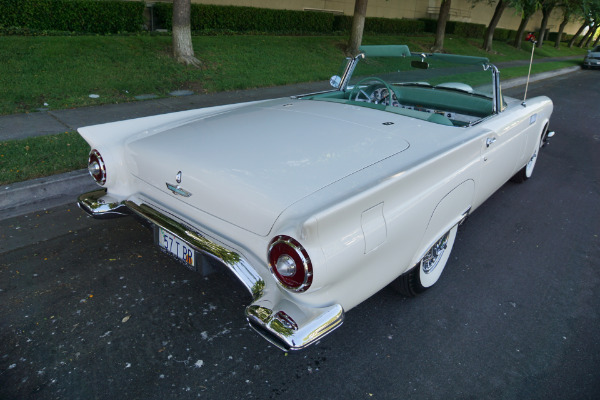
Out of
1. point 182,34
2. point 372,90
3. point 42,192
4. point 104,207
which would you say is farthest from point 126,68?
point 104,207

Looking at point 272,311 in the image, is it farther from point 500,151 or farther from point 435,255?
point 500,151

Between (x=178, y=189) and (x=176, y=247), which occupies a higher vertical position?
(x=178, y=189)

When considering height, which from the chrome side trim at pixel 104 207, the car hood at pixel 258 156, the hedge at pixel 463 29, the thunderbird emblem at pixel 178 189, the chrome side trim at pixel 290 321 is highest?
the hedge at pixel 463 29

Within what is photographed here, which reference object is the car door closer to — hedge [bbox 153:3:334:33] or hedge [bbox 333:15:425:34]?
hedge [bbox 153:3:334:33]

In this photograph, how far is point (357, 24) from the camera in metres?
12.5

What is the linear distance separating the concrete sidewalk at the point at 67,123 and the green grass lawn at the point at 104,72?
0.68 ft

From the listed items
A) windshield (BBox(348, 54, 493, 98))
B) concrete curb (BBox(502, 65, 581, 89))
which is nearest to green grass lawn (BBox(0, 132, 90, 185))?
windshield (BBox(348, 54, 493, 98))

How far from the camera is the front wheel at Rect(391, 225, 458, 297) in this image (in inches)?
109

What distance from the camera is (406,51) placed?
3.95 m

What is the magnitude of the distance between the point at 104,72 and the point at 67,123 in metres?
2.55

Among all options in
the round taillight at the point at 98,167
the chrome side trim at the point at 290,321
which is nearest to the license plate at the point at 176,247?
the chrome side trim at the point at 290,321

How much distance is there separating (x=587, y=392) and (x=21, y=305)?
3191 mm

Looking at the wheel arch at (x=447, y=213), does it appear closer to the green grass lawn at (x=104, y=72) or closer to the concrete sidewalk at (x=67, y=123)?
the concrete sidewalk at (x=67, y=123)

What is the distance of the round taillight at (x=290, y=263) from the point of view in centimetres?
185
